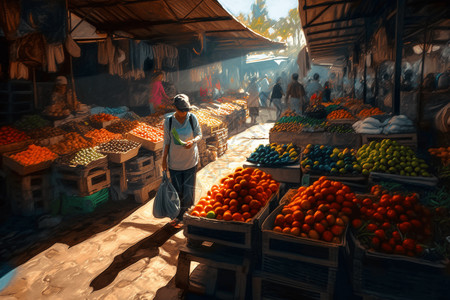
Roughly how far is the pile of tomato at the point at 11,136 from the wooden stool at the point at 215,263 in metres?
4.41

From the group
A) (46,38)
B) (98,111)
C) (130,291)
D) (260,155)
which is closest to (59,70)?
(46,38)

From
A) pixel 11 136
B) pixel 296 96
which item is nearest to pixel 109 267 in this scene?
pixel 11 136

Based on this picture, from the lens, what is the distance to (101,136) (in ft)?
21.5

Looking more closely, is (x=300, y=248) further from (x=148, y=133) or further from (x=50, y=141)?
(x=50, y=141)

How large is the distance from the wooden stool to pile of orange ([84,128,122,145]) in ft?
13.6

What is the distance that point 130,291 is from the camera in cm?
316

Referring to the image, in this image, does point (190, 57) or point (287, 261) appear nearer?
point (287, 261)

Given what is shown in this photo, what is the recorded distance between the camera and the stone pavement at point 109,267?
3.17m

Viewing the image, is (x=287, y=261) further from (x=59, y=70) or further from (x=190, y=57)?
(x=190, y=57)

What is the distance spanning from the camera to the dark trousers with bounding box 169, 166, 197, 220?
465 centimetres

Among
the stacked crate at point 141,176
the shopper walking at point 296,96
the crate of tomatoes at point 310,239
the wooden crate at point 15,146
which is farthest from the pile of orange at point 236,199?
the shopper walking at point 296,96

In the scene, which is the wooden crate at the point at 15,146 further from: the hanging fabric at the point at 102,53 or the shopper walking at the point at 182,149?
the hanging fabric at the point at 102,53

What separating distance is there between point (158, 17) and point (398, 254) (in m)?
7.70

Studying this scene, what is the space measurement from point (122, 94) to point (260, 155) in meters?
7.53
